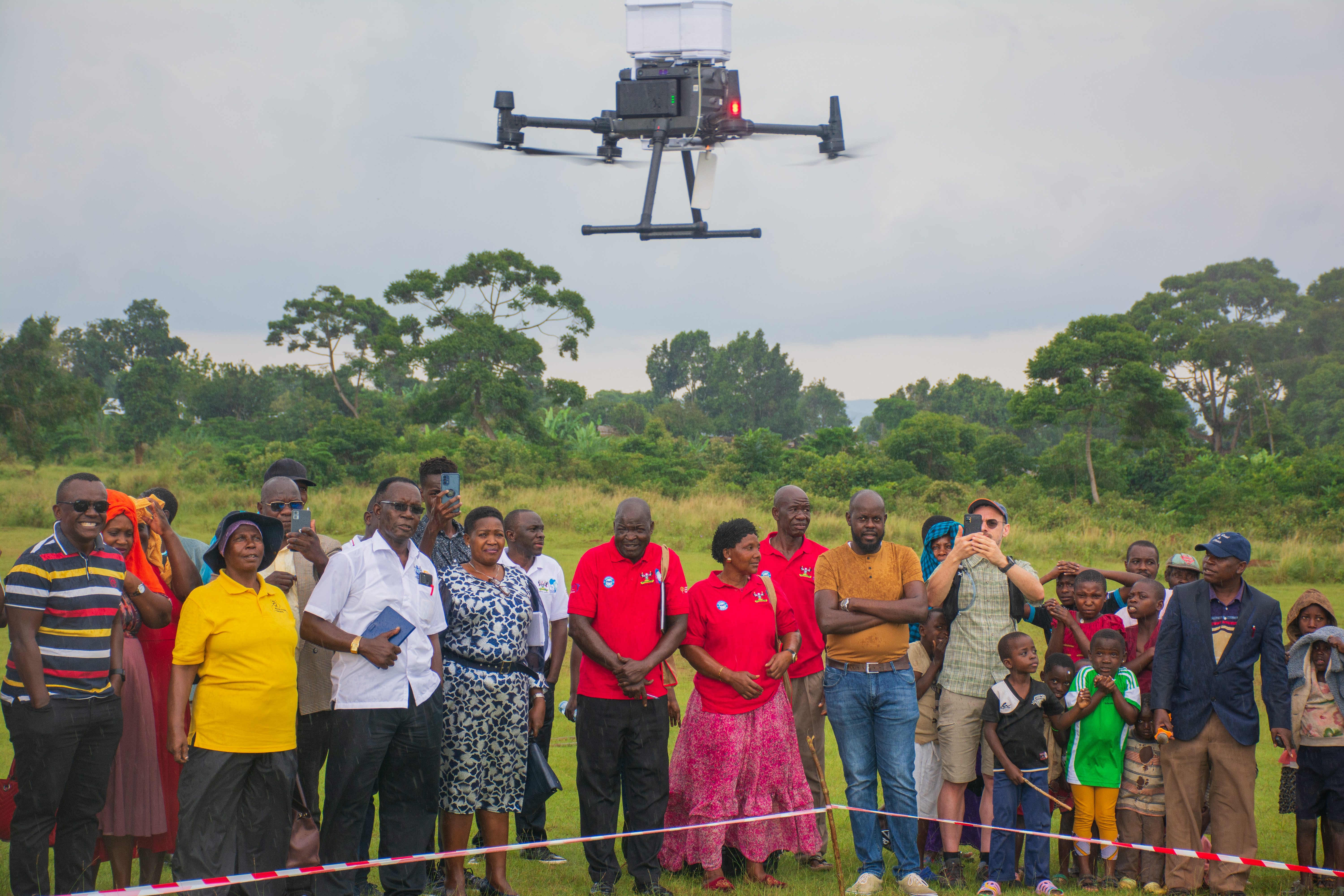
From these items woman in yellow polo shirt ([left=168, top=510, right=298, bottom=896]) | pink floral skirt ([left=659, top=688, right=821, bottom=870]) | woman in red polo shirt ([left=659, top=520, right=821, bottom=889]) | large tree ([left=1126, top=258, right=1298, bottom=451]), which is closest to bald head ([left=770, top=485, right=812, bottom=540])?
woman in red polo shirt ([left=659, top=520, right=821, bottom=889])

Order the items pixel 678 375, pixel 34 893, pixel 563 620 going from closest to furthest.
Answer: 1. pixel 34 893
2. pixel 563 620
3. pixel 678 375

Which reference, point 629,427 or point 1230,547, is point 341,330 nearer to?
point 629,427

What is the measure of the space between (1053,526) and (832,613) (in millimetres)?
20927

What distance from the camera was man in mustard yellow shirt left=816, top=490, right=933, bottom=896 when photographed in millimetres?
5215

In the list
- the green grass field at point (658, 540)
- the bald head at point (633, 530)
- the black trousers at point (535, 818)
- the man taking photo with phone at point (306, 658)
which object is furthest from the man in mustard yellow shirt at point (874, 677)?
the man taking photo with phone at point (306, 658)

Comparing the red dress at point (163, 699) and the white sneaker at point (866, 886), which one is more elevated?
the red dress at point (163, 699)

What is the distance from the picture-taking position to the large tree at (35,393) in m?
23.2

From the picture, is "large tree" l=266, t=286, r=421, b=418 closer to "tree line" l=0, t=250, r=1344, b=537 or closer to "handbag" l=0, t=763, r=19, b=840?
"tree line" l=0, t=250, r=1344, b=537

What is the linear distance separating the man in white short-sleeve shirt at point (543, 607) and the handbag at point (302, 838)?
1196 millimetres

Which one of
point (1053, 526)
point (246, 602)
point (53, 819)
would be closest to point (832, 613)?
point (246, 602)

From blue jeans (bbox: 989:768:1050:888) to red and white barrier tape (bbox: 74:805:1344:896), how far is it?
5cm

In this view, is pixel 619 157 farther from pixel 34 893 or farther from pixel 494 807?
pixel 34 893

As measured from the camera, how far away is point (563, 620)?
594cm

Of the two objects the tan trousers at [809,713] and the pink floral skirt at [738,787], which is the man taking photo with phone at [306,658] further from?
the tan trousers at [809,713]
